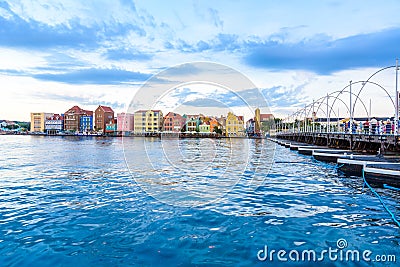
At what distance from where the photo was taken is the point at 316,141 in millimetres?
60750

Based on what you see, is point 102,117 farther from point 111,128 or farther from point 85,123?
point 85,123

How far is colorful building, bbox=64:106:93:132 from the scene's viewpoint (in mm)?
176375

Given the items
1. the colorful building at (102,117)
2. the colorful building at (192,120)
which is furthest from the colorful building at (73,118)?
the colorful building at (192,120)

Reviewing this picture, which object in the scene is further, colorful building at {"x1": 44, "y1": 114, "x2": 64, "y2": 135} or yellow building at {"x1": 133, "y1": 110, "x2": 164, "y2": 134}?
colorful building at {"x1": 44, "y1": 114, "x2": 64, "y2": 135}

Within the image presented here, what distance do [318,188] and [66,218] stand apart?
11998 mm

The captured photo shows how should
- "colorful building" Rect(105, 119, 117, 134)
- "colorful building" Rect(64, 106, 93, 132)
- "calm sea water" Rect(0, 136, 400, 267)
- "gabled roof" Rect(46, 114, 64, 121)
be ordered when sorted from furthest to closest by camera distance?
"gabled roof" Rect(46, 114, 64, 121) < "colorful building" Rect(64, 106, 93, 132) < "colorful building" Rect(105, 119, 117, 134) < "calm sea water" Rect(0, 136, 400, 267)

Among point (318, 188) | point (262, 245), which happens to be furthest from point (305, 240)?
point (318, 188)

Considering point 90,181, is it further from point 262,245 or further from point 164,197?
point 262,245

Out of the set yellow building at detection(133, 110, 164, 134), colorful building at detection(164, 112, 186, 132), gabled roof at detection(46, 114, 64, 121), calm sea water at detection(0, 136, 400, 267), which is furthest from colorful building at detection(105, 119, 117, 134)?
calm sea water at detection(0, 136, 400, 267)

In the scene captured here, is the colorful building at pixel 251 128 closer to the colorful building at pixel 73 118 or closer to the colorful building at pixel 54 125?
the colorful building at pixel 73 118

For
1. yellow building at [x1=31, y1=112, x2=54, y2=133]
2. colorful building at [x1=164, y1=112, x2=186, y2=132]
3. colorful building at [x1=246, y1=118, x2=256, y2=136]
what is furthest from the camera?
yellow building at [x1=31, y1=112, x2=54, y2=133]

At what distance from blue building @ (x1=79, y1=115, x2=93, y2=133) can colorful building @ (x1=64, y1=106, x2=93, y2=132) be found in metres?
1.15

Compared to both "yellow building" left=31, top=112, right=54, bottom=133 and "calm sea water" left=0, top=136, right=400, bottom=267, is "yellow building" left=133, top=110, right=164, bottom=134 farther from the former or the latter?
"yellow building" left=31, top=112, right=54, bottom=133

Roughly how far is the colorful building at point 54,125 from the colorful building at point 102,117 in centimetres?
2651
